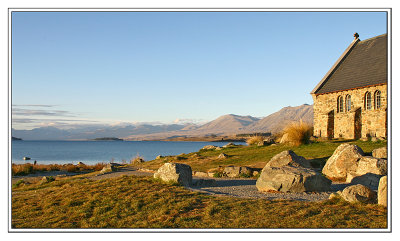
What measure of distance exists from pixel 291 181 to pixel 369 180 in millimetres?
3861

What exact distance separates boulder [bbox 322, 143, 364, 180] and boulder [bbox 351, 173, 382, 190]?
0.79 meters

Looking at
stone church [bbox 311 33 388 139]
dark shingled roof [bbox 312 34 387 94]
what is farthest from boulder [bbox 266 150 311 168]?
dark shingled roof [bbox 312 34 387 94]

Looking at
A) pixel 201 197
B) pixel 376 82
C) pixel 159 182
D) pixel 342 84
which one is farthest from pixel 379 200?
pixel 342 84

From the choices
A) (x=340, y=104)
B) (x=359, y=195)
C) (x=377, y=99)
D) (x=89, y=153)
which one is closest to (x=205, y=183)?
(x=359, y=195)

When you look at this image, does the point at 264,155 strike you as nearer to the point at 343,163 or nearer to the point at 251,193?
the point at 343,163

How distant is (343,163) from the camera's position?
48.2 ft

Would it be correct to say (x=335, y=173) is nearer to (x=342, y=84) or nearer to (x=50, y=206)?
(x=50, y=206)

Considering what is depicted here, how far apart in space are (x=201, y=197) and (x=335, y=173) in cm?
741

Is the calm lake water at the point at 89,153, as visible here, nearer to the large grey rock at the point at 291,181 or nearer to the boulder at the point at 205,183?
the boulder at the point at 205,183

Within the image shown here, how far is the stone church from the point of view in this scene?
25.4m

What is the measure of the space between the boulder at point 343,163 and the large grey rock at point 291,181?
3.06 m

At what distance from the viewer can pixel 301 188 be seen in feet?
37.6

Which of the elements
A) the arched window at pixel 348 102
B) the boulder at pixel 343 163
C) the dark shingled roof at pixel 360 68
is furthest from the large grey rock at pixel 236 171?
the arched window at pixel 348 102

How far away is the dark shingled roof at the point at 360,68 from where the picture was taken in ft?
86.2
